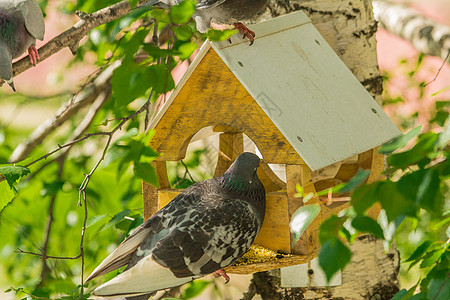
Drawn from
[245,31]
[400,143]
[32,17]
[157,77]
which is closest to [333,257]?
[400,143]

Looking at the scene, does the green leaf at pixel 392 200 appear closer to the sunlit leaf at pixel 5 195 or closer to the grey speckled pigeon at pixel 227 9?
the grey speckled pigeon at pixel 227 9

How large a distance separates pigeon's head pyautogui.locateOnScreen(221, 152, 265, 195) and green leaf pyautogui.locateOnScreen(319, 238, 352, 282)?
618mm

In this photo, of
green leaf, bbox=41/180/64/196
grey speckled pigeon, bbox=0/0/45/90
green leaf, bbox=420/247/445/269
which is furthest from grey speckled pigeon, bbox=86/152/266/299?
green leaf, bbox=41/180/64/196

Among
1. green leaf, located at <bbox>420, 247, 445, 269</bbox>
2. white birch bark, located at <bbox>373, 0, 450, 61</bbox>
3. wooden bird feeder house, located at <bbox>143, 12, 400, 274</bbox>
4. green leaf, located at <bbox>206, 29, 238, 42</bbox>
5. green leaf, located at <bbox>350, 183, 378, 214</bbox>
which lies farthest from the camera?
white birch bark, located at <bbox>373, 0, 450, 61</bbox>

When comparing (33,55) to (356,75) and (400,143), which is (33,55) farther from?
(400,143)

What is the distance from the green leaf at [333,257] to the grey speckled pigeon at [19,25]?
1.25m

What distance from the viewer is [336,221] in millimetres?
807

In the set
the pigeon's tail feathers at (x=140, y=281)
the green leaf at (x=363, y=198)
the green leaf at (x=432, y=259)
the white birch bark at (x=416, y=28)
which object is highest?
the green leaf at (x=363, y=198)

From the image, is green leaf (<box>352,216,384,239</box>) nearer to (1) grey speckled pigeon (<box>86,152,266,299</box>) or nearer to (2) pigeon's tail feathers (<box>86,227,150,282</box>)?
(1) grey speckled pigeon (<box>86,152,266,299</box>)

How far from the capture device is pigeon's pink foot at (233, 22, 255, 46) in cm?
144

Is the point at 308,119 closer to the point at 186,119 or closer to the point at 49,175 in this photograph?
the point at 186,119

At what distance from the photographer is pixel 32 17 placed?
1.80m

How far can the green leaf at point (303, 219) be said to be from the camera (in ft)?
2.73

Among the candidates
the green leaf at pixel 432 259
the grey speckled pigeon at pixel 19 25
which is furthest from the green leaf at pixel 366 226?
the grey speckled pigeon at pixel 19 25
